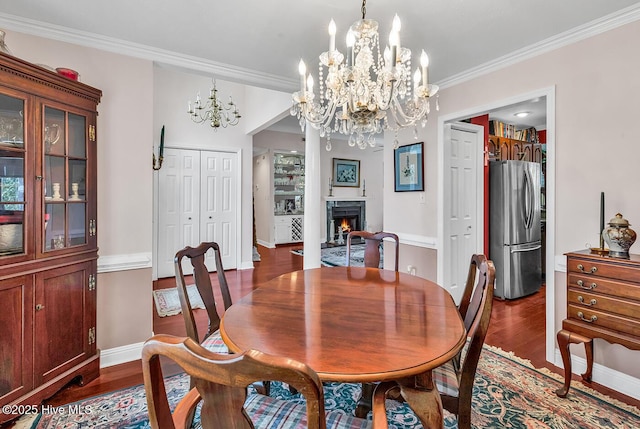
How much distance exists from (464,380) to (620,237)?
146 cm

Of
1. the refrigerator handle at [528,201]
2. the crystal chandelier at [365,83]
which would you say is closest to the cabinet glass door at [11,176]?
the crystal chandelier at [365,83]

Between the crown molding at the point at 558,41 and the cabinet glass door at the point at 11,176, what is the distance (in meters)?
3.42

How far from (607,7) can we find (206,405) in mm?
2964

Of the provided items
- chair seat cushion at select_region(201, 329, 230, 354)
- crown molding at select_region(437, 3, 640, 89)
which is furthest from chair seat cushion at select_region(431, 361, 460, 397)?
crown molding at select_region(437, 3, 640, 89)

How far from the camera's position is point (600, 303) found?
1.88 metres

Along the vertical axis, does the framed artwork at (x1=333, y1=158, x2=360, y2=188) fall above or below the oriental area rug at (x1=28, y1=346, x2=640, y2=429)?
above

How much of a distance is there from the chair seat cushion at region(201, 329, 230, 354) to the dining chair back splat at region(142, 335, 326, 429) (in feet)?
2.97

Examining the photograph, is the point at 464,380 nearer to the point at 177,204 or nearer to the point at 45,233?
the point at 45,233

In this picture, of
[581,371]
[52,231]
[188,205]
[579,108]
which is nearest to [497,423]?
[581,371]

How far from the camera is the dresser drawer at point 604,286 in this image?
175 centimetres

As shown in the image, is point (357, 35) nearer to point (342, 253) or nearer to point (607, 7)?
point (607, 7)

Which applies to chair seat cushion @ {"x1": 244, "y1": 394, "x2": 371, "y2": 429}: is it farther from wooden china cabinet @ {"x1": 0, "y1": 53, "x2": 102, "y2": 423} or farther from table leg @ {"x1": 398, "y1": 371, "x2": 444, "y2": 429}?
wooden china cabinet @ {"x1": 0, "y1": 53, "x2": 102, "y2": 423}

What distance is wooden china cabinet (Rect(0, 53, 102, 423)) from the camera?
1.73 m

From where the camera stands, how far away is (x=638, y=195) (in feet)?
6.54
